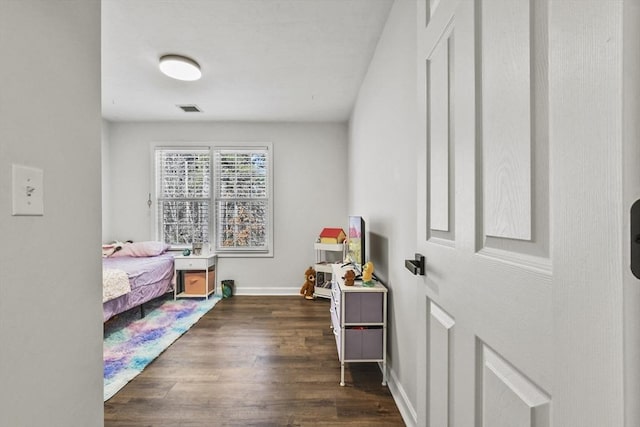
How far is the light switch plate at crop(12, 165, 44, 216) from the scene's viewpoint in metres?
0.74

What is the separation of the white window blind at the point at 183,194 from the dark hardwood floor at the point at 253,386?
1902 mm

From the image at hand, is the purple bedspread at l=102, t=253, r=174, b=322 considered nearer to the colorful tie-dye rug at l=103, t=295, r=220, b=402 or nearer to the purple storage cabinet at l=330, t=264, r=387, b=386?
the colorful tie-dye rug at l=103, t=295, r=220, b=402

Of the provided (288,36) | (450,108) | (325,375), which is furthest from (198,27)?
(325,375)

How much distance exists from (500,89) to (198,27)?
2.38 meters

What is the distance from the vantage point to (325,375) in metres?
2.24

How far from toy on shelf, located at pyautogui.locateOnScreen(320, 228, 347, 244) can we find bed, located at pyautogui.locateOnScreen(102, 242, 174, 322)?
2126 mm

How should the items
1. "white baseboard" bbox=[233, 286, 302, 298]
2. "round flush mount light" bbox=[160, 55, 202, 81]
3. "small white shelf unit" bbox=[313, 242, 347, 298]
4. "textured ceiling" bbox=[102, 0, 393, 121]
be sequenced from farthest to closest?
"white baseboard" bbox=[233, 286, 302, 298], "small white shelf unit" bbox=[313, 242, 347, 298], "round flush mount light" bbox=[160, 55, 202, 81], "textured ceiling" bbox=[102, 0, 393, 121]

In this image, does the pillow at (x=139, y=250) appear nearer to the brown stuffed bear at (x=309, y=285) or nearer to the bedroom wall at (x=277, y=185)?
the bedroom wall at (x=277, y=185)

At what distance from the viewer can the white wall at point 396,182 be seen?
1.68 meters

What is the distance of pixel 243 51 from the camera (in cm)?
261

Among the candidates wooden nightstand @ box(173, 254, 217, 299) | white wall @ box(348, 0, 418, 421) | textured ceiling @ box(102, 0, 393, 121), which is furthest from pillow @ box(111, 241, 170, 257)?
white wall @ box(348, 0, 418, 421)

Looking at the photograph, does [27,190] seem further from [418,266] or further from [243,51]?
[243,51]

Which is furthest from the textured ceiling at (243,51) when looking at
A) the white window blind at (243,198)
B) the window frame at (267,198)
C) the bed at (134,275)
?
the bed at (134,275)

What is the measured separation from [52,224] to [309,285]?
3688 mm
